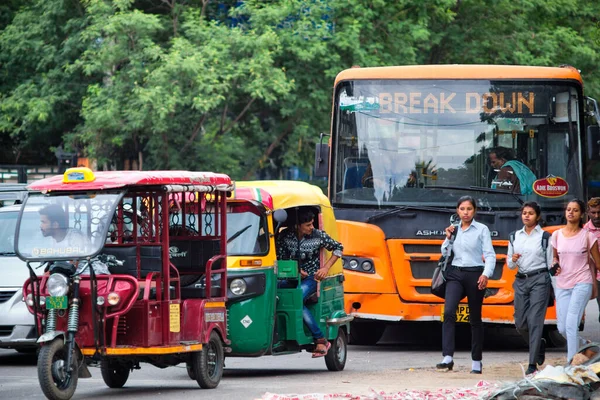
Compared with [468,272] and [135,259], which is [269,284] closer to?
[135,259]

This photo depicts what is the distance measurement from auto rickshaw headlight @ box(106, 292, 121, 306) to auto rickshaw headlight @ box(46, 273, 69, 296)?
0.40 meters

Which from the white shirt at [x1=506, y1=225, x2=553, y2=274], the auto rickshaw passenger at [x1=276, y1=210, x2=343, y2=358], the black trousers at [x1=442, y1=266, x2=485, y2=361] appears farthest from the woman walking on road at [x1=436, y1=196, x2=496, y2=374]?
the auto rickshaw passenger at [x1=276, y1=210, x2=343, y2=358]

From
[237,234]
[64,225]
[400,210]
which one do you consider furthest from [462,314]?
[64,225]

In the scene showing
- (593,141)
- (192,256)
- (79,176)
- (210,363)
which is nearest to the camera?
(79,176)

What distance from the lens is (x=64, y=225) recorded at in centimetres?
1063

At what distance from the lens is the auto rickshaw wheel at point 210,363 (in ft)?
Result: 37.2

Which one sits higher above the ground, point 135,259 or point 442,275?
point 135,259

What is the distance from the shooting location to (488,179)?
15.4 metres

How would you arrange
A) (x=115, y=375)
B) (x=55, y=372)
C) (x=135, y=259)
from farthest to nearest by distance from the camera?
(x=115, y=375)
(x=135, y=259)
(x=55, y=372)

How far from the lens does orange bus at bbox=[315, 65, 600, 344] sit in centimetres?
1535

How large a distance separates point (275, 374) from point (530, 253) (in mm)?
2860

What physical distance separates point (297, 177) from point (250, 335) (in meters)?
36.9

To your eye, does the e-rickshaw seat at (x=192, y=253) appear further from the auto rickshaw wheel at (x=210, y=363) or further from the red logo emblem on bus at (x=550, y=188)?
the red logo emblem on bus at (x=550, y=188)

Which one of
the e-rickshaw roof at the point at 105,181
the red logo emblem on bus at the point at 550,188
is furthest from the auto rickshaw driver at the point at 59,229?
the red logo emblem on bus at the point at 550,188
